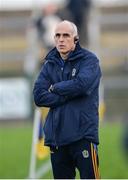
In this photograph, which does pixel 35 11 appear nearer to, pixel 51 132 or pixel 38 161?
pixel 38 161

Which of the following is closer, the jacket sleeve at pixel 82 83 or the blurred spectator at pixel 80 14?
the jacket sleeve at pixel 82 83

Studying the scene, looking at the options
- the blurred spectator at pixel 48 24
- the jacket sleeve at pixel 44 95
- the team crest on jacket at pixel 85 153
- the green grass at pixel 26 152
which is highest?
the blurred spectator at pixel 48 24

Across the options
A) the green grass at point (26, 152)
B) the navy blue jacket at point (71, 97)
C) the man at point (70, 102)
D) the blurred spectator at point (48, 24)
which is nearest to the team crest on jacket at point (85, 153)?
the man at point (70, 102)

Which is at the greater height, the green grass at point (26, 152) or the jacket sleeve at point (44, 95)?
the jacket sleeve at point (44, 95)

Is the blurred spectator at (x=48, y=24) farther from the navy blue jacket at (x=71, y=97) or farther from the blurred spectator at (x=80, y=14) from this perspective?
the navy blue jacket at (x=71, y=97)

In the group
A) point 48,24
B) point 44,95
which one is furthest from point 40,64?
point 44,95

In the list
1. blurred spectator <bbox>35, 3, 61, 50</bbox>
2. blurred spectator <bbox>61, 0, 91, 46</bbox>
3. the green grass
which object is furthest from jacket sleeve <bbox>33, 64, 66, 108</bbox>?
blurred spectator <bbox>61, 0, 91, 46</bbox>

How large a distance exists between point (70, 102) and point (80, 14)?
40.7ft

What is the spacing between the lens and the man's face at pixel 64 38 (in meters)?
8.62

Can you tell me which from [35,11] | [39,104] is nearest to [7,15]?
[35,11]

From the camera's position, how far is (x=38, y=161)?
15.5 m

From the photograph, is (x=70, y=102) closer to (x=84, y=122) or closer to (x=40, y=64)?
(x=84, y=122)

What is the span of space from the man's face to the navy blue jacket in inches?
3.6

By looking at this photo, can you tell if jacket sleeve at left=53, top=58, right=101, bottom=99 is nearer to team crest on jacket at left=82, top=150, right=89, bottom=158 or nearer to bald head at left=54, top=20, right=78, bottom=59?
bald head at left=54, top=20, right=78, bottom=59
